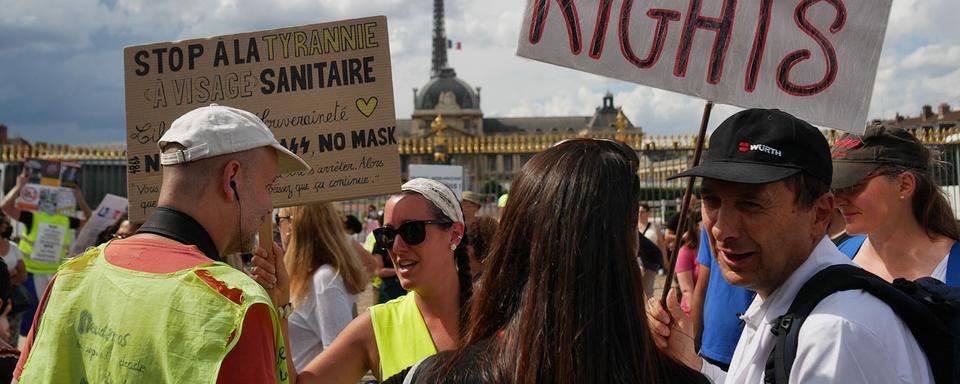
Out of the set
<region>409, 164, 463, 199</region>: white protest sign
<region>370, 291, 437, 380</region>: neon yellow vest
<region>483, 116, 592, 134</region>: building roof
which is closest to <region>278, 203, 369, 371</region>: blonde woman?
<region>370, 291, 437, 380</region>: neon yellow vest

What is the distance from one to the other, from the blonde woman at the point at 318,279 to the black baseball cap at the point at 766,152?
9.70 ft

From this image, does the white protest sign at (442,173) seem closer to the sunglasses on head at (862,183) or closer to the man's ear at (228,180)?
the sunglasses on head at (862,183)

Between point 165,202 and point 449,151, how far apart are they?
48.3 ft

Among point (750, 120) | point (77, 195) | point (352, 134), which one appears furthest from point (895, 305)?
point (77, 195)

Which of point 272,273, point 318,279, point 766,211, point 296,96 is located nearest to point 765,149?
point 766,211

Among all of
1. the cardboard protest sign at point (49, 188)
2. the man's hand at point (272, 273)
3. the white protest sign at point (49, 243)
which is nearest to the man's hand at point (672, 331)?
the man's hand at point (272, 273)

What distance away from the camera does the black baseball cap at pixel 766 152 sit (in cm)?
208

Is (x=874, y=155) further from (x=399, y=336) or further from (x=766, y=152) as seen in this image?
(x=399, y=336)

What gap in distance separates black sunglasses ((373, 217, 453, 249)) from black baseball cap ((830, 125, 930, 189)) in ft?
4.83

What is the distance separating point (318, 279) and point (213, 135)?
2682 mm

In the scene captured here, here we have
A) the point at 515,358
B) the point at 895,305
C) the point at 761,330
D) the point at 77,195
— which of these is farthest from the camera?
the point at 77,195

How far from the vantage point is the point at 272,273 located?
301 centimetres

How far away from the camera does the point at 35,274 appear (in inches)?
337

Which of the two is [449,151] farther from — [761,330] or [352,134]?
[761,330]
